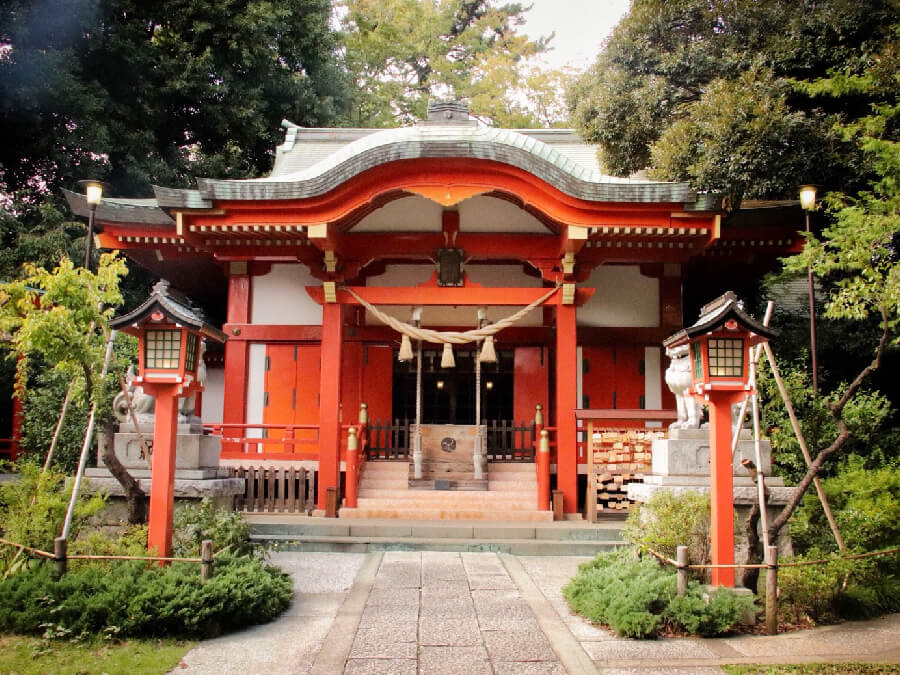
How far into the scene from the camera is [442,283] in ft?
38.9

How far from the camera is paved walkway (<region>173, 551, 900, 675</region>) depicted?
497 centimetres

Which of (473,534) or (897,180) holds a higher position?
(897,180)

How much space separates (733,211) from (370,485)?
23.5 feet

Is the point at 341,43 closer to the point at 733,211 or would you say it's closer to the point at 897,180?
the point at 733,211

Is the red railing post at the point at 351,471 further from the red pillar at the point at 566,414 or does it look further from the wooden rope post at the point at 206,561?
the wooden rope post at the point at 206,561

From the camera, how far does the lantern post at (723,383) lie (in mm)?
6289

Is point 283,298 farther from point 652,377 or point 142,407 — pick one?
point 652,377

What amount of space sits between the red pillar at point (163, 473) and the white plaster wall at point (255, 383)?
608 cm

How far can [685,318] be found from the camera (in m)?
15.3

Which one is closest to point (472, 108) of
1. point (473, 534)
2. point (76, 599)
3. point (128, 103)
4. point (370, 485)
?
point (128, 103)

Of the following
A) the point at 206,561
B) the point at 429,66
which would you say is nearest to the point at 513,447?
the point at 206,561

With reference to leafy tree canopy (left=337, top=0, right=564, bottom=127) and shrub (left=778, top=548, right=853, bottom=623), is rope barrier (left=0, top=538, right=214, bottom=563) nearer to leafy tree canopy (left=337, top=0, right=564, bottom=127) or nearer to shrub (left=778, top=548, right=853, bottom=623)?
shrub (left=778, top=548, right=853, bottom=623)

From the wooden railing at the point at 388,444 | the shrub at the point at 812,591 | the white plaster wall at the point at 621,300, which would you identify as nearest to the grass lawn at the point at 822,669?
the shrub at the point at 812,591

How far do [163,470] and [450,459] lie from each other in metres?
6.26
